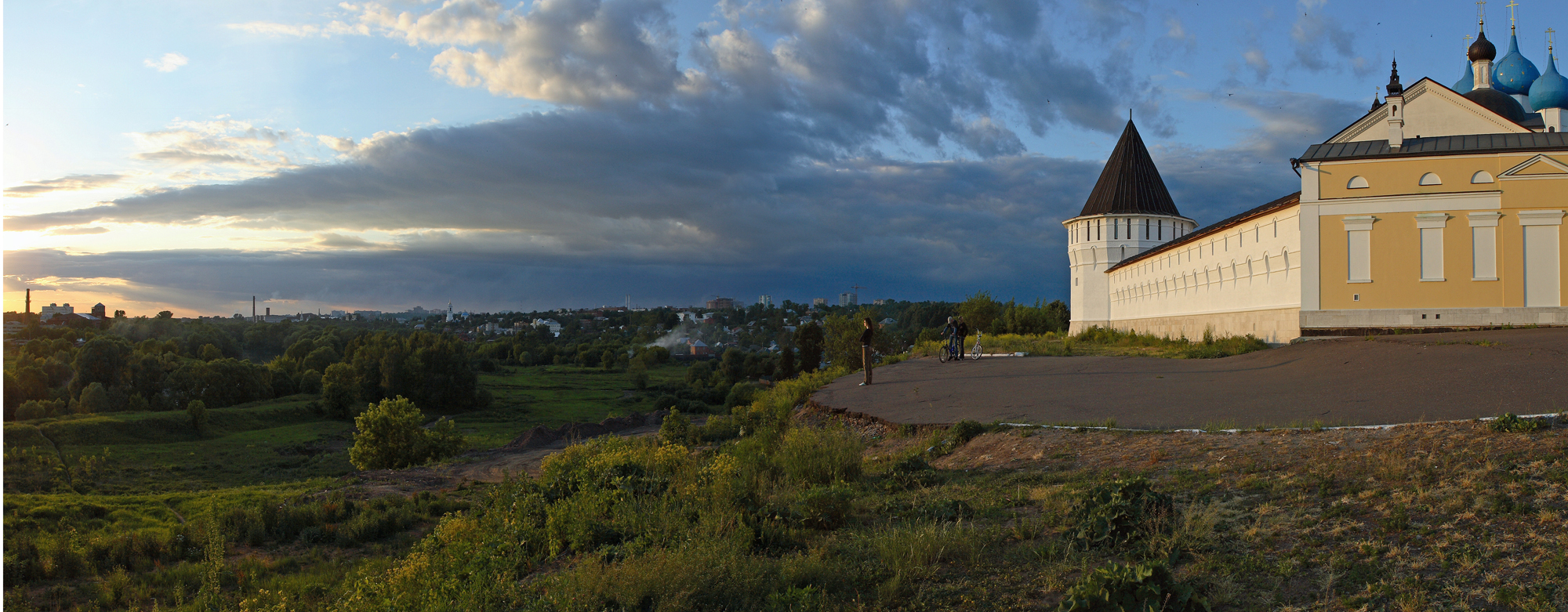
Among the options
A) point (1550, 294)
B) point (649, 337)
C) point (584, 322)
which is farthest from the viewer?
point (584, 322)

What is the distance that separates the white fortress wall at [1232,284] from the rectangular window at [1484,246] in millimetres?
Answer: 3547

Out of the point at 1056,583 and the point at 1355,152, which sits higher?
the point at 1355,152

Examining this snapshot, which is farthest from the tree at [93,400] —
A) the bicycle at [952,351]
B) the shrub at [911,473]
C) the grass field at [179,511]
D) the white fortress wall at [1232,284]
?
the shrub at [911,473]

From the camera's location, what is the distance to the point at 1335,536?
456 centimetres

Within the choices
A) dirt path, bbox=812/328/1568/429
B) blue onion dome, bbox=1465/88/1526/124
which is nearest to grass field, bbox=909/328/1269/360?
dirt path, bbox=812/328/1568/429

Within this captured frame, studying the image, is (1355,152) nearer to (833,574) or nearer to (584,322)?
(833,574)

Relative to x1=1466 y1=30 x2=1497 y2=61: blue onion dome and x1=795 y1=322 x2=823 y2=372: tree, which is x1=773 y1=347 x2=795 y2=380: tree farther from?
x1=1466 y1=30 x2=1497 y2=61: blue onion dome

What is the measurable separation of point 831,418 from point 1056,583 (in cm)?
827

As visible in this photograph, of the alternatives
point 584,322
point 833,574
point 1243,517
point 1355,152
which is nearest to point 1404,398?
point 1243,517

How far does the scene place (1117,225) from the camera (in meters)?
40.8

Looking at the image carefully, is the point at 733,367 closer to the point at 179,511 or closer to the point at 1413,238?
the point at 179,511

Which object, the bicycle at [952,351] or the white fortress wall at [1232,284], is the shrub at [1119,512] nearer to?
the bicycle at [952,351]

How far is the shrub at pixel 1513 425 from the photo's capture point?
6168 mm

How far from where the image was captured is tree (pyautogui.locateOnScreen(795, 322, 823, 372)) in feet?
218
